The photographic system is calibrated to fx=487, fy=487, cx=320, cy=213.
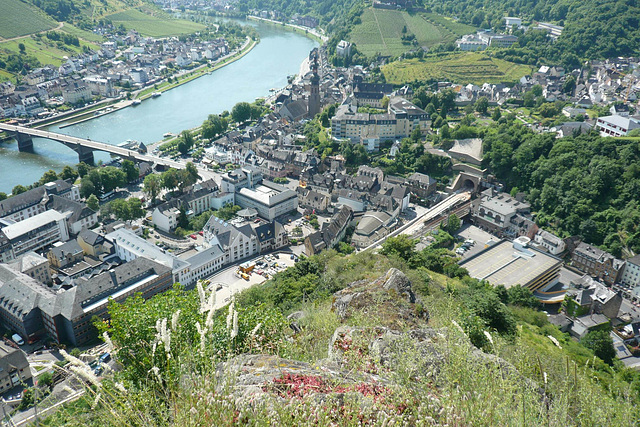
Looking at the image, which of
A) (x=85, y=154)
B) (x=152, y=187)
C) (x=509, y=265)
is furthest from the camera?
(x=85, y=154)

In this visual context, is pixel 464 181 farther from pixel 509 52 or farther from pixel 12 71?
pixel 12 71

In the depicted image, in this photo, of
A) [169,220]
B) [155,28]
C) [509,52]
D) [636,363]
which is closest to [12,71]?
[155,28]

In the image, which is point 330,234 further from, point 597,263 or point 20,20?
point 20,20

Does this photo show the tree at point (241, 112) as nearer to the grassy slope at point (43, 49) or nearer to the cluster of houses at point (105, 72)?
the cluster of houses at point (105, 72)

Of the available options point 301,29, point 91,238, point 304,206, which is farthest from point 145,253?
point 301,29

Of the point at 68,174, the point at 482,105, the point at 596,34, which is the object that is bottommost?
the point at 68,174

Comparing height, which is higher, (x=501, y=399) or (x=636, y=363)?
(x=501, y=399)

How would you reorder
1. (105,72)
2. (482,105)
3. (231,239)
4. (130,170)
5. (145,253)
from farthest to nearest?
(105,72), (482,105), (130,170), (231,239), (145,253)
